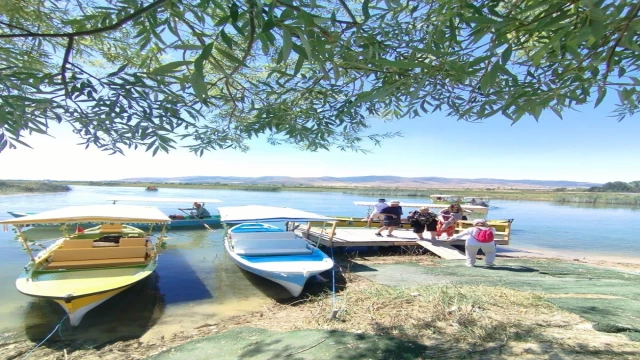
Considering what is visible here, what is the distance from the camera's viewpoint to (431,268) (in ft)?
34.0

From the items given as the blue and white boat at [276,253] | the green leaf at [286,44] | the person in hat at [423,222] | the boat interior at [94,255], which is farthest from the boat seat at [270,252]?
the green leaf at [286,44]

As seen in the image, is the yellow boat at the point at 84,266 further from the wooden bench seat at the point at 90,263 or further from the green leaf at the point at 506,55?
the green leaf at the point at 506,55

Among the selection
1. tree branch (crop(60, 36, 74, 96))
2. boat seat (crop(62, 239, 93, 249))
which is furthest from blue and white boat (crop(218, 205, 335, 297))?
tree branch (crop(60, 36, 74, 96))

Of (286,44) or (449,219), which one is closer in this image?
(286,44)

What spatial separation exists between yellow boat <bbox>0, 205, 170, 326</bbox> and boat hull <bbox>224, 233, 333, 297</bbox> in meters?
2.65

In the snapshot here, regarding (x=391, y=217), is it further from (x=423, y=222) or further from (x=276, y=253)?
(x=276, y=253)

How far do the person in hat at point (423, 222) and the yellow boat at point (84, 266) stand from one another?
9433mm

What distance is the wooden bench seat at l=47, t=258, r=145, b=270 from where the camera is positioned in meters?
8.80

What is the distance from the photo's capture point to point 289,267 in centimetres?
971

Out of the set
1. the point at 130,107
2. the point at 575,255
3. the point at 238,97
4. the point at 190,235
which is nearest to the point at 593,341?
the point at 238,97

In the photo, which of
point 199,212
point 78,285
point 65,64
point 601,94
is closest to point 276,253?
point 78,285

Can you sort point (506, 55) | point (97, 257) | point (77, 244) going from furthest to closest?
point (77, 244), point (97, 257), point (506, 55)

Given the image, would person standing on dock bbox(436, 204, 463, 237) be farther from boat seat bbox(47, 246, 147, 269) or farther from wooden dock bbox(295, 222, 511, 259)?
boat seat bbox(47, 246, 147, 269)

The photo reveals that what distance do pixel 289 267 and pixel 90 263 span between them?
4.98 metres
